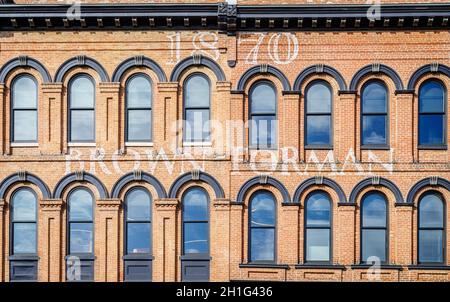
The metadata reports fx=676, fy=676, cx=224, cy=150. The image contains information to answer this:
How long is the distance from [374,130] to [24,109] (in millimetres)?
10427

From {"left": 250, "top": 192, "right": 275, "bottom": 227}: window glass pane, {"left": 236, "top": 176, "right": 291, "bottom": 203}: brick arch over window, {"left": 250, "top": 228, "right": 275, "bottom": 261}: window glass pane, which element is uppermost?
{"left": 236, "top": 176, "right": 291, "bottom": 203}: brick arch over window

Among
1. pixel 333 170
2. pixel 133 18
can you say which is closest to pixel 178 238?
pixel 333 170

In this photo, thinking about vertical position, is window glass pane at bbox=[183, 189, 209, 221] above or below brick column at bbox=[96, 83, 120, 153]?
below

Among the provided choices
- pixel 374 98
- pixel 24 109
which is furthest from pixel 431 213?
pixel 24 109

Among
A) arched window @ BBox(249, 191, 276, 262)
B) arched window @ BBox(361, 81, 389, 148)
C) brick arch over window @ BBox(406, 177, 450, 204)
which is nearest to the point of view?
brick arch over window @ BBox(406, 177, 450, 204)

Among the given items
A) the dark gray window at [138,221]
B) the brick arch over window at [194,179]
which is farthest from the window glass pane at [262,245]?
the dark gray window at [138,221]

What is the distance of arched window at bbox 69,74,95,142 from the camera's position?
20141 mm

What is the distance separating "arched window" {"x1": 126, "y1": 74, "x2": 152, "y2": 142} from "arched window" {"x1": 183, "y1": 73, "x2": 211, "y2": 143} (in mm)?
1108

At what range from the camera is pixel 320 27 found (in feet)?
65.3

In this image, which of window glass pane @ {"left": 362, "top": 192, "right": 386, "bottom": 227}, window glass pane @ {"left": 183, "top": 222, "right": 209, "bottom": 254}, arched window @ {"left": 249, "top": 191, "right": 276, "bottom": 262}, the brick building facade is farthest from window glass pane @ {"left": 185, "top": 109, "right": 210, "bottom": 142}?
window glass pane @ {"left": 362, "top": 192, "right": 386, "bottom": 227}

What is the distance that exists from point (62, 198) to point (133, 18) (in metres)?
5.68

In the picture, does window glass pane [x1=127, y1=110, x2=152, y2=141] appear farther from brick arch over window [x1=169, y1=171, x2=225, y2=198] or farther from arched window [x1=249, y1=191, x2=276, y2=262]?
arched window [x1=249, y1=191, x2=276, y2=262]

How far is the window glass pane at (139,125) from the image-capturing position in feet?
65.9
